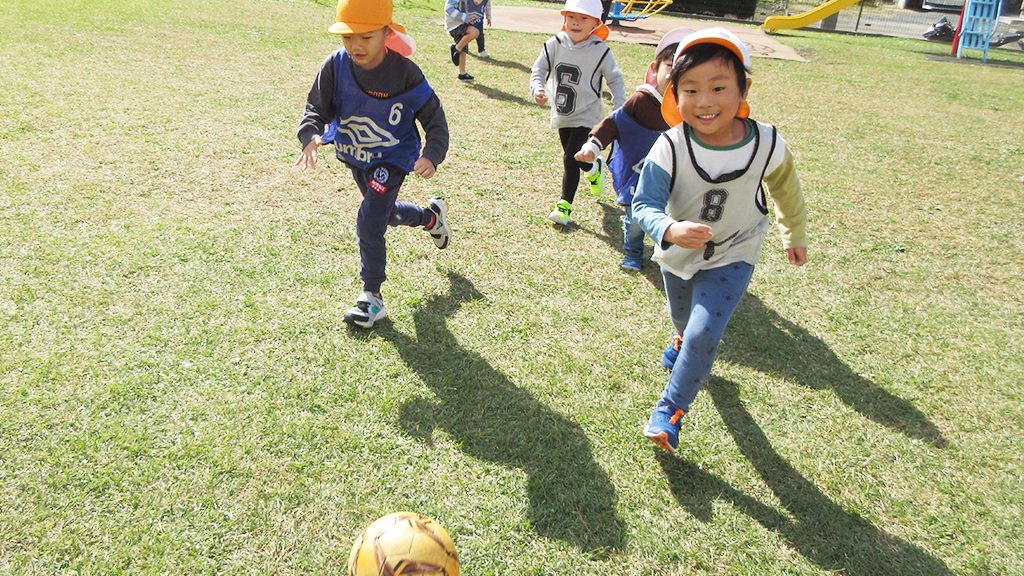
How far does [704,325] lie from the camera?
288cm

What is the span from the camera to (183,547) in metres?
2.50

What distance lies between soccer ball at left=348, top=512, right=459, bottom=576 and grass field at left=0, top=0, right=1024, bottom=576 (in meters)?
0.32

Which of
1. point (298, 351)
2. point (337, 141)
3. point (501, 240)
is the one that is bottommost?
point (298, 351)

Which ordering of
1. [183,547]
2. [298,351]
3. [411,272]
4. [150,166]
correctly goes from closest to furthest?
[183,547]
[298,351]
[411,272]
[150,166]

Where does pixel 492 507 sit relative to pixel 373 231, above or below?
below

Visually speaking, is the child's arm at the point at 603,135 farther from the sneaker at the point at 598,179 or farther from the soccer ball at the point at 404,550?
the soccer ball at the point at 404,550

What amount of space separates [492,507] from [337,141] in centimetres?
234

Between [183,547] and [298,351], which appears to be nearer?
[183,547]

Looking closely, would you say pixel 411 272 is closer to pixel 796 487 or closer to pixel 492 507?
pixel 492 507

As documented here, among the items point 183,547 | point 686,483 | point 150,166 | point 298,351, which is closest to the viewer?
point 183,547

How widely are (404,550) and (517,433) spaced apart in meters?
1.08

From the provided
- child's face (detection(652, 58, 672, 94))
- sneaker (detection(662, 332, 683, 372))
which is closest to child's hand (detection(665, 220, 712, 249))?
sneaker (detection(662, 332, 683, 372))

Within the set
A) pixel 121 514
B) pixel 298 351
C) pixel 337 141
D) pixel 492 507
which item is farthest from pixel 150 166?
pixel 492 507

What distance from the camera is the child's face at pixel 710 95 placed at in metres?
2.69
